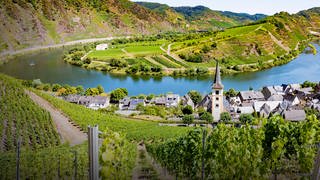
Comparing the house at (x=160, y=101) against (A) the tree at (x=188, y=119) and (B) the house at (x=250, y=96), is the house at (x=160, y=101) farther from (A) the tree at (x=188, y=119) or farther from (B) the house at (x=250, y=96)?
(B) the house at (x=250, y=96)

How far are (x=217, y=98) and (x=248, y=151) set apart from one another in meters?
8.39

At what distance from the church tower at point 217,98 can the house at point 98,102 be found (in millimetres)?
4508

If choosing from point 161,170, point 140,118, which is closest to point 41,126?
point 161,170

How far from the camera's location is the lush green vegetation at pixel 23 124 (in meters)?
8.10

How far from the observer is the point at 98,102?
593 inches

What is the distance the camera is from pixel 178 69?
2411 cm

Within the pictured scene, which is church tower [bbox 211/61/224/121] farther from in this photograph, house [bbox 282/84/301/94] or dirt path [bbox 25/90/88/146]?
house [bbox 282/84/301/94]

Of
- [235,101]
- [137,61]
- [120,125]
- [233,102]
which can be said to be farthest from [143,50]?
[120,125]

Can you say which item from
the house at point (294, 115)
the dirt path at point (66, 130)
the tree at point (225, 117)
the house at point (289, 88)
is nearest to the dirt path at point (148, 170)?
the dirt path at point (66, 130)

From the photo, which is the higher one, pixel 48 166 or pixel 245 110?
pixel 245 110

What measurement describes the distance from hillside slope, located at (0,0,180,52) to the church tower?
Result: 71.3 ft

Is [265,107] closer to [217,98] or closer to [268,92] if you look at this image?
[217,98]

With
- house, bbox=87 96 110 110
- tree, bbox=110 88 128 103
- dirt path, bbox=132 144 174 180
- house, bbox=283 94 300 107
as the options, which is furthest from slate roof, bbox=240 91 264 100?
dirt path, bbox=132 144 174 180

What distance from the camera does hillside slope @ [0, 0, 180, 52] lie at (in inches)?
1287
